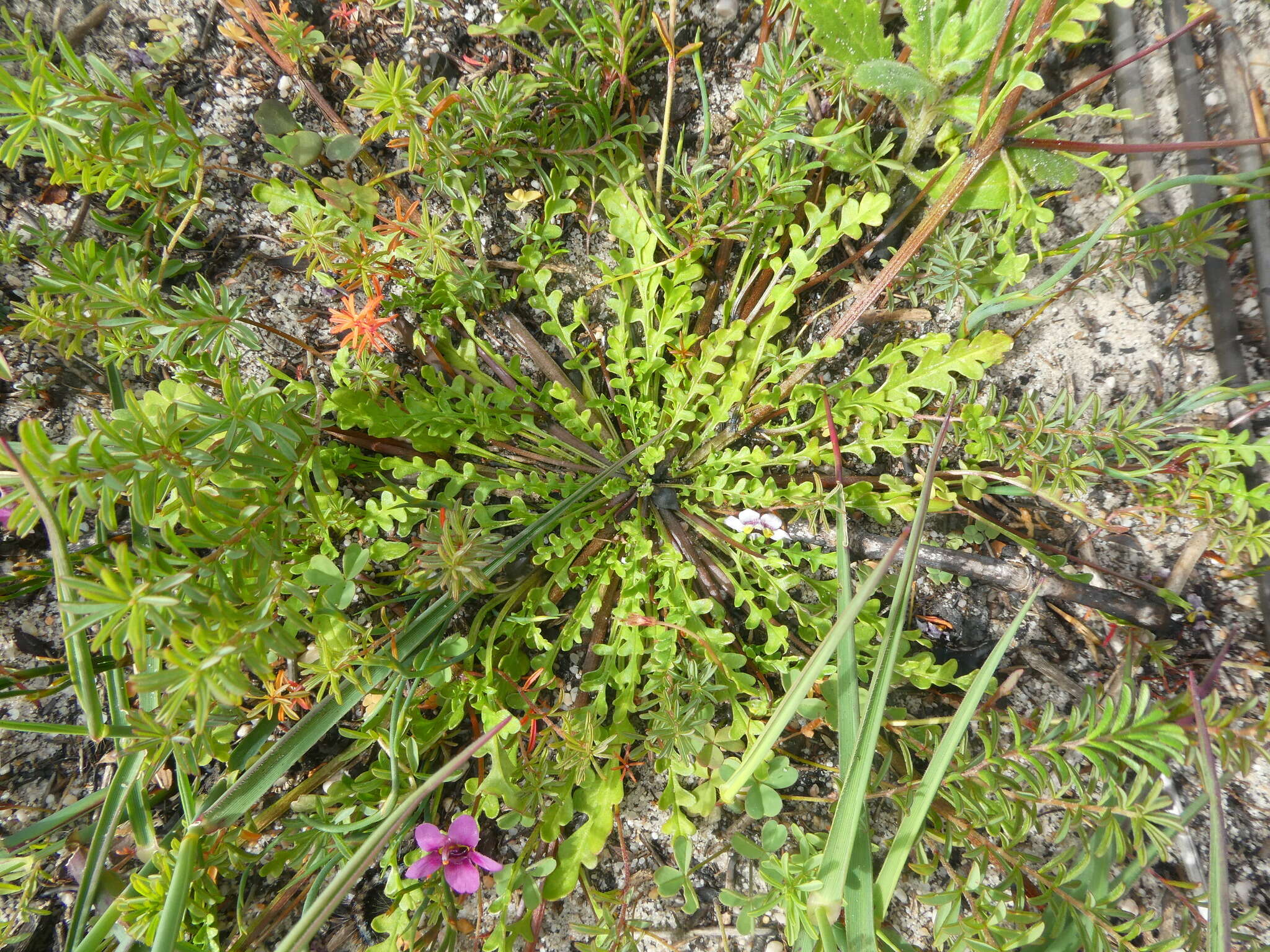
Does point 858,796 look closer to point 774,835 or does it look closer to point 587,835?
point 774,835

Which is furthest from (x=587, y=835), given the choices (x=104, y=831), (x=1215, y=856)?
(x=1215, y=856)

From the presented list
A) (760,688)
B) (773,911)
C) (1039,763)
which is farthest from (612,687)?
(1039,763)

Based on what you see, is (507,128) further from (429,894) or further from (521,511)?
(429,894)

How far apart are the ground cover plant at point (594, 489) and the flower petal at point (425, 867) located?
80 mm

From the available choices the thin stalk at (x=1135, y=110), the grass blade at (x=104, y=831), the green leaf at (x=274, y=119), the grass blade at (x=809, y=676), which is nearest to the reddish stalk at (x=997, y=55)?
the thin stalk at (x=1135, y=110)

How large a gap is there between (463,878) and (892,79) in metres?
2.35

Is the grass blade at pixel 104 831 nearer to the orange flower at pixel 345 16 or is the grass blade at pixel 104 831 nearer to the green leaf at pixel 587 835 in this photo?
the green leaf at pixel 587 835

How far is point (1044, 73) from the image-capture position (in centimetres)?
220

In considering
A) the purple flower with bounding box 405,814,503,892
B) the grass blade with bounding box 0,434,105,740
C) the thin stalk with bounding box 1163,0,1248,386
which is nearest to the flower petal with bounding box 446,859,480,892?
the purple flower with bounding box 405,814,503,892

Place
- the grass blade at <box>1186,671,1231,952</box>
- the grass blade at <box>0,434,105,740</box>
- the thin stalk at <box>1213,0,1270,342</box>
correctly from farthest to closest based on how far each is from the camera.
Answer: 1. the thin stalk at <box>1213,0,1270,342</box>
2. the grass blade at <box>1186,671,1231,952</box>
3. the grass blade at <box>0,434,105,740</box>

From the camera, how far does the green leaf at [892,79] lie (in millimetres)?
1677

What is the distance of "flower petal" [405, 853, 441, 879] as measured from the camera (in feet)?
5.13

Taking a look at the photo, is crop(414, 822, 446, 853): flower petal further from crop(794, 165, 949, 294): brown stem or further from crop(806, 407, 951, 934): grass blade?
crop(794, 165, 949, 294): brown stem

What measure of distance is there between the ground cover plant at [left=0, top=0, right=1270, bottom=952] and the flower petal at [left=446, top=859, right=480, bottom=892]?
0.04 ft
